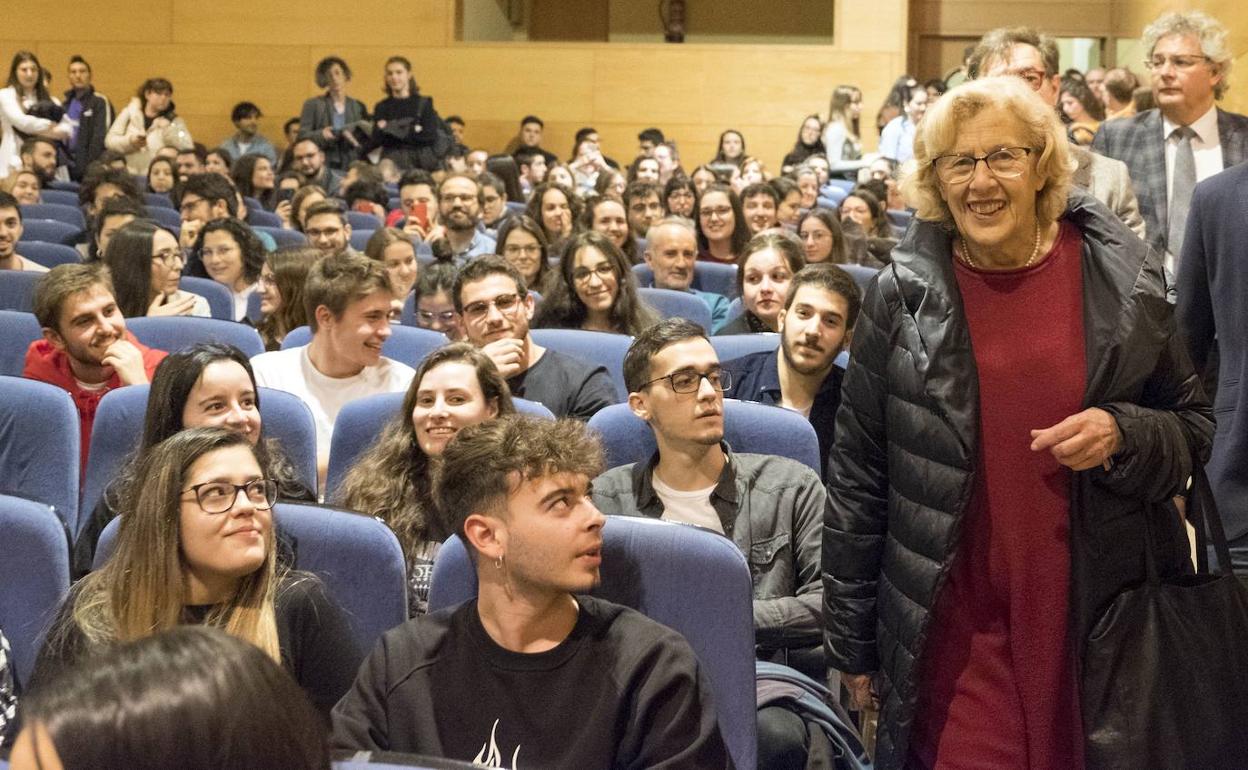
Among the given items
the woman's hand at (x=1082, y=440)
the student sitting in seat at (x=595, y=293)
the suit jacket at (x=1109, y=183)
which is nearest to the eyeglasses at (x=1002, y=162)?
the woman's hand at (x=1082, y=440)

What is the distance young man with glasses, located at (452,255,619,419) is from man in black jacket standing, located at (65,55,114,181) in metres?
7.17

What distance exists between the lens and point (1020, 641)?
1.84m

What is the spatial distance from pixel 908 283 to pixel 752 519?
0.89 m

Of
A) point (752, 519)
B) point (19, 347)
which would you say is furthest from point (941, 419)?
point (19, 347)

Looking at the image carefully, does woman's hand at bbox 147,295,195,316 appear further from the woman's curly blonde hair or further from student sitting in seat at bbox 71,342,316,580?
the woman's curly blonde hair

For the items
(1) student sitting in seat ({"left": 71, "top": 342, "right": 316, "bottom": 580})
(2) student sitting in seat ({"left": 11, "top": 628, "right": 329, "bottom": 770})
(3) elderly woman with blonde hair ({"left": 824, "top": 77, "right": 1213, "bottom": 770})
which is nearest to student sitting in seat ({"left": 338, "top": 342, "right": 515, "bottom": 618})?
(1) student sitting in seat ({"left": 71, "top": 342, "right": 316, "bottom": 580})

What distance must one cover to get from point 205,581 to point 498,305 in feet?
5.81

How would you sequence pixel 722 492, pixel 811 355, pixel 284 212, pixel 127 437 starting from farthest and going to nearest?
pixel 284 212 → pixel 811 355 → pixel 127 437 → pixel 722 492

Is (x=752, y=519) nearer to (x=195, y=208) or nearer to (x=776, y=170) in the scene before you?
(x=195, y=208)

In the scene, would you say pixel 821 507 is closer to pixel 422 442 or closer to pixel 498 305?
pixel 422 442

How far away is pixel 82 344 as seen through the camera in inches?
145

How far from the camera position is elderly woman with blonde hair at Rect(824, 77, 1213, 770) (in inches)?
71.1

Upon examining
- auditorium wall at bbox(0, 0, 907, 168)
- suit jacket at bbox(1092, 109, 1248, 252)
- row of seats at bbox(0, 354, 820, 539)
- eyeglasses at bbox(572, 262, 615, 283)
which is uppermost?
auditorium wall at bbox(0, 0, 907, 168)

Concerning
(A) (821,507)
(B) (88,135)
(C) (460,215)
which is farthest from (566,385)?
(B) (88,135)
